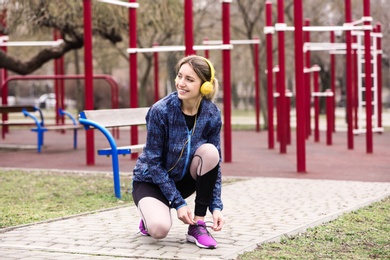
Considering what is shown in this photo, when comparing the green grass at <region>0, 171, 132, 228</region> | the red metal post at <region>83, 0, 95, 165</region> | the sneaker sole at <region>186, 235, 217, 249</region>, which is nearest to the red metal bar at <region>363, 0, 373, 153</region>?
the red metal post at <region>83, 0, 95, 165</region>

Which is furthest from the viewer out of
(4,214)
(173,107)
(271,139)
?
(271,139)

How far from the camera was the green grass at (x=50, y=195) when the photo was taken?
292 inches

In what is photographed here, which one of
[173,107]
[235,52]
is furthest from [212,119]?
[235,52]

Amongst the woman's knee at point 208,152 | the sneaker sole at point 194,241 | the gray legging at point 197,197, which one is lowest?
the sneaker sole at point 194,241

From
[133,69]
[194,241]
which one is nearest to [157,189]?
[194,241]

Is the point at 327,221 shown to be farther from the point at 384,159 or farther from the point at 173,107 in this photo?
the point at 384,159

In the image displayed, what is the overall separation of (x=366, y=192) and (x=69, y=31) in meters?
9.67

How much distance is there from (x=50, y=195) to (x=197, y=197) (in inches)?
144

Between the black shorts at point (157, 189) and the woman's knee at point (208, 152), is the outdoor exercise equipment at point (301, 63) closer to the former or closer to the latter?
the black shorts at point (157, 189)

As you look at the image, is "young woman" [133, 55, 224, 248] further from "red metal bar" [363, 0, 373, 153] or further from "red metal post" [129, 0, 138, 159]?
"red metal bar" [363, 0, 373, 153]

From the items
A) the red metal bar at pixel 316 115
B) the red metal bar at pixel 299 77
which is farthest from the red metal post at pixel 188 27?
the red metal bar at pixel 316 115

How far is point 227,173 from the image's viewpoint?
11.4 meters

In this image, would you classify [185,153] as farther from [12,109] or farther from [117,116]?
[12,109]

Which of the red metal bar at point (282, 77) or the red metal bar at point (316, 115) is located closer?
the red metal bar at point (282, 77)
